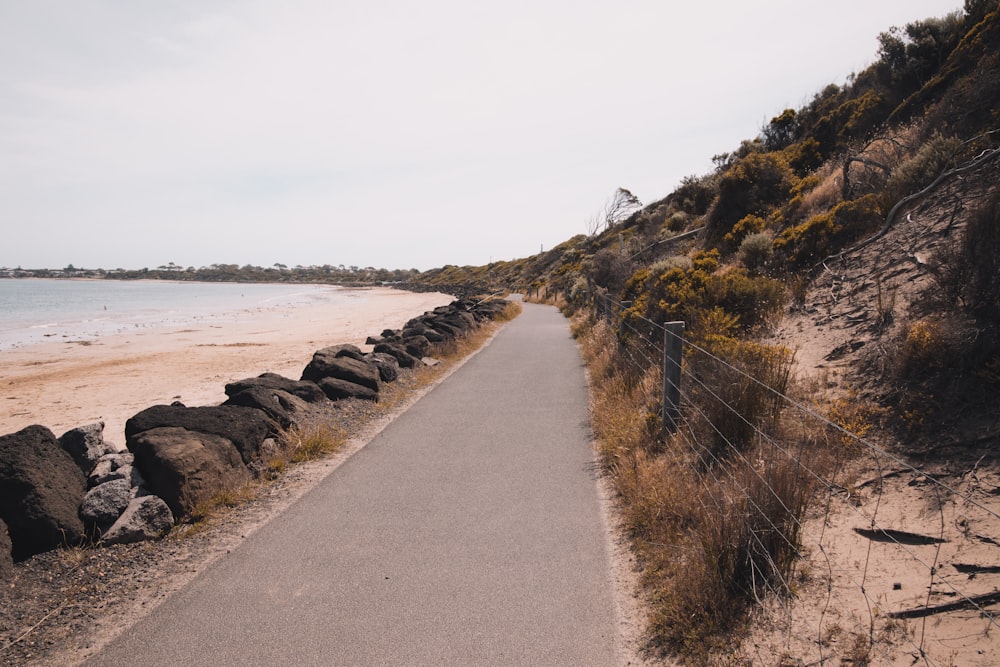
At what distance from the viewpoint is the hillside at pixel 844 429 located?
3000mm

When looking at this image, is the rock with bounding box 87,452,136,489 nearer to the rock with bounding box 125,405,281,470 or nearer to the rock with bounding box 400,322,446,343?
the rock with bounding box 125,405,281,470

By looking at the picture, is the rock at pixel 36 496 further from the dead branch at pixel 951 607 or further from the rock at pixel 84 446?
the dead branch at pixel 951 607

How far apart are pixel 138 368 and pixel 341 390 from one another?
1075cm

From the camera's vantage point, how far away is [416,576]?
3846 millimetres

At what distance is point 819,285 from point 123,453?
30.6ft

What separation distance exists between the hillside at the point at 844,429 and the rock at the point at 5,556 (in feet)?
14.8

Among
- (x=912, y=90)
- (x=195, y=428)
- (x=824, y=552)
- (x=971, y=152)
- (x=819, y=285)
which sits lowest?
(x=824, y=552)

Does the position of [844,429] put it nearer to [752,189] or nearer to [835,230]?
[835,230]

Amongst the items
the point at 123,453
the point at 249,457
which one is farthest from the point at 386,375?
the point at 123,453

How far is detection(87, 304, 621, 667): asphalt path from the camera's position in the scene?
310 centimetres

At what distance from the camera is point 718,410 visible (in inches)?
207

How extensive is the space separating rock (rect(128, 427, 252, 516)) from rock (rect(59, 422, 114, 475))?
0.45m

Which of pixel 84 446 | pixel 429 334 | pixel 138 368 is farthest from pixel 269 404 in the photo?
pixel 138 368

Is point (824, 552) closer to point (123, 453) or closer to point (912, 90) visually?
point (123, 453)
